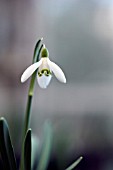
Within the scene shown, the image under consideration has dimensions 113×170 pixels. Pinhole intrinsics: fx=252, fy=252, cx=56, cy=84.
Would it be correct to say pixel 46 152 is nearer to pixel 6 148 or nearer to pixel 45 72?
pixel 6 148

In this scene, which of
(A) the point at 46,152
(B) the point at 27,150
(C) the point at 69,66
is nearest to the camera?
(B) the point at 27,150

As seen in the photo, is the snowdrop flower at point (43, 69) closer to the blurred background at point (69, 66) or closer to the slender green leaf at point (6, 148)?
the slender green leaf at point (6, 148)

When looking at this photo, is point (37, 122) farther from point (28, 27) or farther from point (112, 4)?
point (112, 4)

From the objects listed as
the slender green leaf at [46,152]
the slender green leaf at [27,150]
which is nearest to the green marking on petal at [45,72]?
the slender green leaf at [27,150]

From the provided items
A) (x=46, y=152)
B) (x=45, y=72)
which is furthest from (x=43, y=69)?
(x=46, y=152)

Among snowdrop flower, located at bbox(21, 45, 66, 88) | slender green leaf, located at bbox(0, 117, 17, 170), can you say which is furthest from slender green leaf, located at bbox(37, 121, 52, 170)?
snowdrop flower, located at bbox(21, 45, 66, 88)

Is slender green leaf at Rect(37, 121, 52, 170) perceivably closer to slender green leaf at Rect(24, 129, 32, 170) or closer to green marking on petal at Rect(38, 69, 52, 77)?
slender green leaf at Rect(24, 129, 32, 170)
